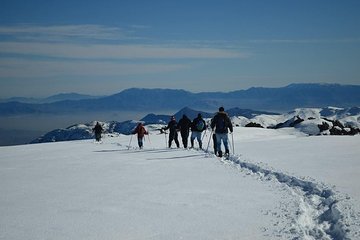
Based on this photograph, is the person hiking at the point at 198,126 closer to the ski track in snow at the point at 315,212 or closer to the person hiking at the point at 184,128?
the person hiking at the point at 184,128

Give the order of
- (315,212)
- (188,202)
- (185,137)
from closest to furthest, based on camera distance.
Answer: (315,212)
(188,202)
(185,137)

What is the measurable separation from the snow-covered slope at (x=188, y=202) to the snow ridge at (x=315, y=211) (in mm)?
15

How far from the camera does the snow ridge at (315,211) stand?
6.37 meters

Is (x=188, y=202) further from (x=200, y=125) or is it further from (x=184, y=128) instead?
(x=184, y=128)

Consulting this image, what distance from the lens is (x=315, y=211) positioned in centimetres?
777

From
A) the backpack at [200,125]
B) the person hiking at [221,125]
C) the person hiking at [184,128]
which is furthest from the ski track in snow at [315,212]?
the person hiking at [184,128]

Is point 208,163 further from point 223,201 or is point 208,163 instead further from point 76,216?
point 76,216

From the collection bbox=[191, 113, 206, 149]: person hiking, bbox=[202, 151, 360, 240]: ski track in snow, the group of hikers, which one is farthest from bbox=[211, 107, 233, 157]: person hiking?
bbox=[202, 151, 360, 240]: ski track in snow

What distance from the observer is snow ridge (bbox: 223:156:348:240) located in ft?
20.9

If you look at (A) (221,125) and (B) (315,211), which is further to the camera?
(A) (221,125)

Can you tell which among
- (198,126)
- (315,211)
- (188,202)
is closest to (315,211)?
(315,211)

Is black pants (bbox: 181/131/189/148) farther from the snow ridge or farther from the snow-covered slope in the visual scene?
the snow ridge

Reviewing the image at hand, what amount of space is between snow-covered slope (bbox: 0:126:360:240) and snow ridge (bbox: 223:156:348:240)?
0.05 ft

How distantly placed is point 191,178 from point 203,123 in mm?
11163
